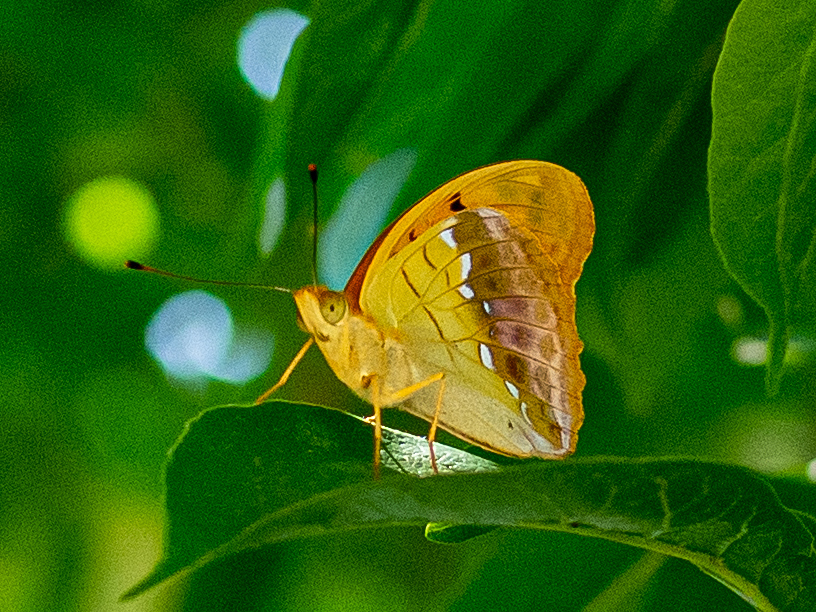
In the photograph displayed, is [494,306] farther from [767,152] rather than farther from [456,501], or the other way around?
[456,501]

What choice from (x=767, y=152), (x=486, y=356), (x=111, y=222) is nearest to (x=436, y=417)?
(x=486, y=356)

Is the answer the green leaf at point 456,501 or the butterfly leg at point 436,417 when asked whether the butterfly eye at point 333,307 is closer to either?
the butterfly leg at point 436,417

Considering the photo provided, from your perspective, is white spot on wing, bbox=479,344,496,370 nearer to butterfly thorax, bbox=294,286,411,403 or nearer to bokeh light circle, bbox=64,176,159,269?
butterfly thorax, bbox=294,286,411,403

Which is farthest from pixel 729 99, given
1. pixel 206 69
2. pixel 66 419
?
pixel 66 419

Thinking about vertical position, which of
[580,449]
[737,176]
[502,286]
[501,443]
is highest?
[737,176]

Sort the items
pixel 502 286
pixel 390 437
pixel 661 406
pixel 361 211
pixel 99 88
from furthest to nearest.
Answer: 1. pixel 99 88
2. pixel 661 406
3. pixel 361 211
4. pixel 502 286
5. pixel 390 437

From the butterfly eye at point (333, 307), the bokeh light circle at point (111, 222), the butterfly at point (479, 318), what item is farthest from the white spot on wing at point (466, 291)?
the bokeh light circle at point (111, 222)

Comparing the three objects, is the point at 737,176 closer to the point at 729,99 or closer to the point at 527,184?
the point at 729,99

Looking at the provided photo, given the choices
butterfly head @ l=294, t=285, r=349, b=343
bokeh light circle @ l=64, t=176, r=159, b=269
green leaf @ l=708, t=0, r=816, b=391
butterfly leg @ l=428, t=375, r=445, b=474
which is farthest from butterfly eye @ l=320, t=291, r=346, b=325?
bokeh light circle @ l=64, t=176, r=159, b=269
